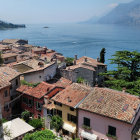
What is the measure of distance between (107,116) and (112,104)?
4.77ft

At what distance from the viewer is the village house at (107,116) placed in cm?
1502

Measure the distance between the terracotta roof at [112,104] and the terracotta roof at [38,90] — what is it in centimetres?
559

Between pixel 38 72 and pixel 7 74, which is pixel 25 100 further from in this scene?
pixel 38 72

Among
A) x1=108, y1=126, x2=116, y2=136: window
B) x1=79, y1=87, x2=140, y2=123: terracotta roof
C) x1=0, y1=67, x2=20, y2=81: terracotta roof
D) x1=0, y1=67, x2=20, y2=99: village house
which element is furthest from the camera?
x1=0, y1=67, x2=20, y2=99: village house

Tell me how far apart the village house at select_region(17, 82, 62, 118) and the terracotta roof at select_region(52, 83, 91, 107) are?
2076 mm

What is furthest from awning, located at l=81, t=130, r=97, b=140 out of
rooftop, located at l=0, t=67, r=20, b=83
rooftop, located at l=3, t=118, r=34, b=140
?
rooftop, located at l=0, t=67, r=20, b=83

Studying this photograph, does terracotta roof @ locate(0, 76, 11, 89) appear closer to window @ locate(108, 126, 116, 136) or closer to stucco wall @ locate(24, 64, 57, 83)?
stucco wall @ locate(24, 64, 57, 83)

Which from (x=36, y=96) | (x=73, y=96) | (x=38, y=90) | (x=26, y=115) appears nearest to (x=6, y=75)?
(x=38, y=90)

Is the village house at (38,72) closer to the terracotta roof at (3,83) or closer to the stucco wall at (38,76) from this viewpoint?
the stucco wall at (38,76)

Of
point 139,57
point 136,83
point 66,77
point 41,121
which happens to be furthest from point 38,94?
point 139,57

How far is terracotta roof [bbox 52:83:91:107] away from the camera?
18.3 m

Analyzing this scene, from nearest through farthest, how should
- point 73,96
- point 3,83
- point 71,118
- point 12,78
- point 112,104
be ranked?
point 112,104 → point 71,118 → point 73,96 → point 3,83 → point 12,78

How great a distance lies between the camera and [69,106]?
17.9 meters

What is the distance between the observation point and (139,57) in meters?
22.1
